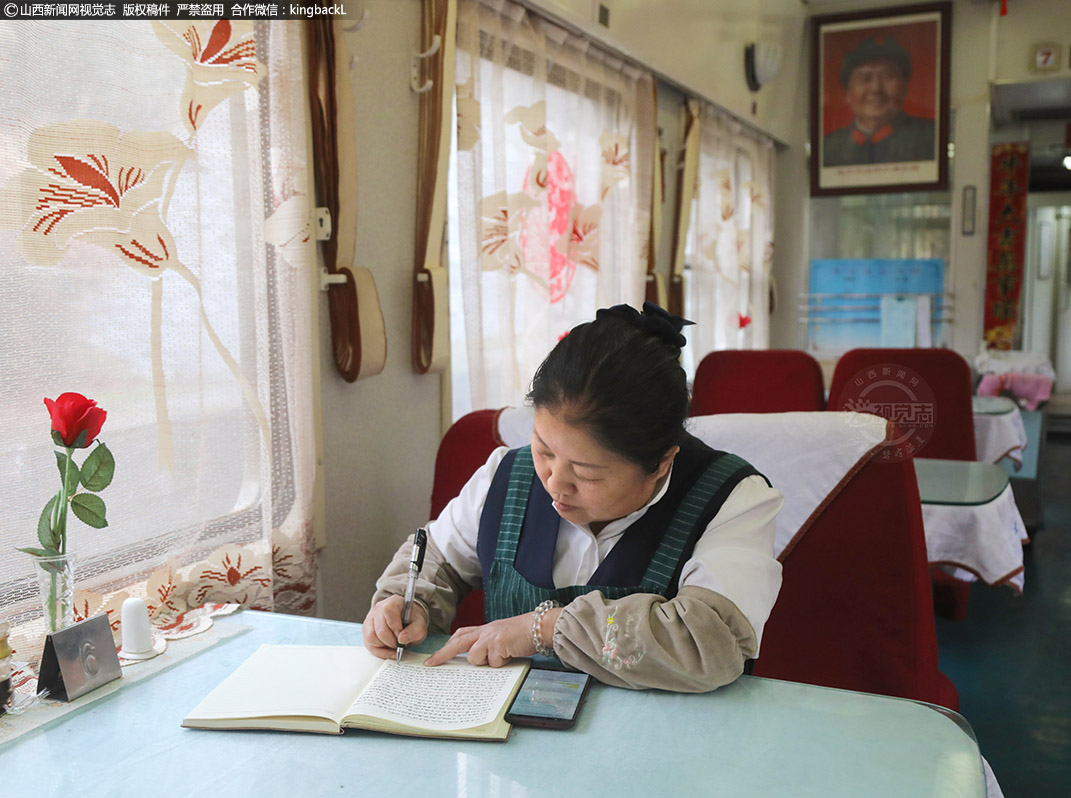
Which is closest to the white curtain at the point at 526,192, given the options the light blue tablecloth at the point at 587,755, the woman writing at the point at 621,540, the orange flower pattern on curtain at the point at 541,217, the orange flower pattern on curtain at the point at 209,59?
the orange flower pattern on curtain at the point at 541,217

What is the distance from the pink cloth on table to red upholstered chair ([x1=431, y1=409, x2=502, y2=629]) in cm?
319

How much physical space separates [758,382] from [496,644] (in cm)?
202

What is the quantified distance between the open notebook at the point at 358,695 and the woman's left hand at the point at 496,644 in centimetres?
1

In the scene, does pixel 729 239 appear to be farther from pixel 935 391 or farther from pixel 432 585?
pixel 432 585

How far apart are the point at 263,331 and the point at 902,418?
1424 mm

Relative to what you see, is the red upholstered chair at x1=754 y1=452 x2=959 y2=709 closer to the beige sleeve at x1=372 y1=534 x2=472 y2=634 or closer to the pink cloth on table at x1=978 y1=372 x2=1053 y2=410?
the beige sleeve at x1=372 y1=534 x2=472 y2=634

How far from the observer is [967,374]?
2754 mm

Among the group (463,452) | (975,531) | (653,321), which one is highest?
(653,321)

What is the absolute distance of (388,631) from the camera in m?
1.19

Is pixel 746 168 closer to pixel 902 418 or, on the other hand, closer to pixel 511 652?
pixel 902 418

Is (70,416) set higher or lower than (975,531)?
higher

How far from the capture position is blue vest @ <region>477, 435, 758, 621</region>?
1.22 meters

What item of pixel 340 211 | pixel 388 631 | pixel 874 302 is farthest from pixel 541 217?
pixel 874 302

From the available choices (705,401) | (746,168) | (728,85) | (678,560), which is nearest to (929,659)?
(678,560)
